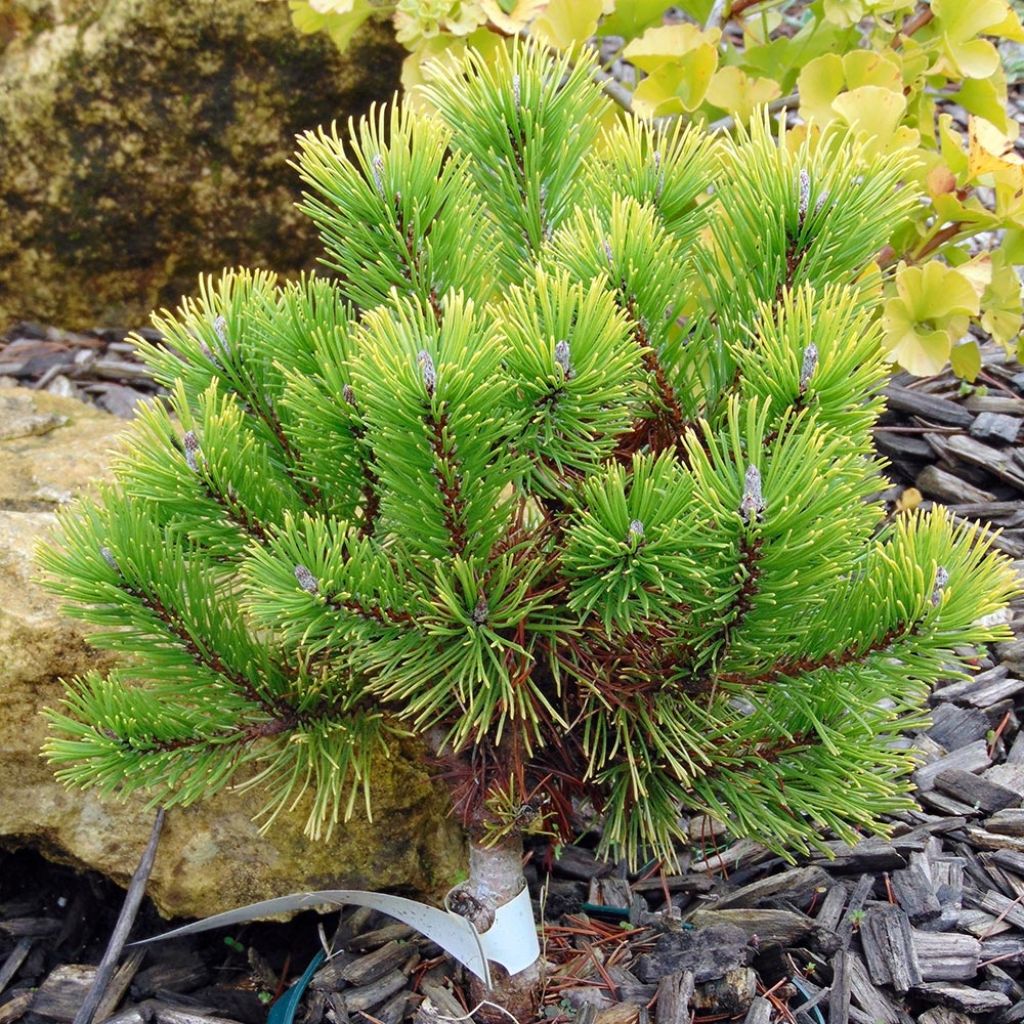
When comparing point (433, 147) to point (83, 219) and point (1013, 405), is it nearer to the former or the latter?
point (1013, 405)

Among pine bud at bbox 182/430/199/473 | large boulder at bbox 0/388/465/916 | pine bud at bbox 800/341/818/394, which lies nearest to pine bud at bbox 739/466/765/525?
pine bud at bbox 800/341/818/394

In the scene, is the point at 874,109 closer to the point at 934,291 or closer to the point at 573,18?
the point at 934,291

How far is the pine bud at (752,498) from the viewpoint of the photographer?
999mm

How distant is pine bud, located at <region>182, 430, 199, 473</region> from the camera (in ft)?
3.96

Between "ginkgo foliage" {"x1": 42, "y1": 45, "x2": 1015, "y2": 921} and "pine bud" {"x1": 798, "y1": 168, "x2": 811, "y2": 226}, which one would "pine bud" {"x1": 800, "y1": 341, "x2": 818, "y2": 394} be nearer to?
"ginkgo foliage" {"x1": 42, "y1": 45, "x2": 1015, "y2": 921}

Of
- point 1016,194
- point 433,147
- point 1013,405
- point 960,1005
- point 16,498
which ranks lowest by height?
point 960,1005

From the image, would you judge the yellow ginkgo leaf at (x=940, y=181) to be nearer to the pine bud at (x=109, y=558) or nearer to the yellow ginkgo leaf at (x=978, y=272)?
the yellow ginkgo leaf at (x=978, y=272)

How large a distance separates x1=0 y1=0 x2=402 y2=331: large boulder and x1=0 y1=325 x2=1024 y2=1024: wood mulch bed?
6.05 feet

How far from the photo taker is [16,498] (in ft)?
7.09

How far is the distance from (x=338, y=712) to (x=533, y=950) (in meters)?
0.47

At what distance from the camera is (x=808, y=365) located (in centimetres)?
108

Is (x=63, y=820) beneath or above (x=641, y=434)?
beneath

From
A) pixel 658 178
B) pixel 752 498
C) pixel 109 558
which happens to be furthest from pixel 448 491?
pixel 658 178

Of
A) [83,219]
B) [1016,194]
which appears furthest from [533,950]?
[83,219]
